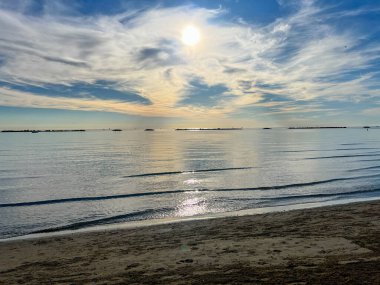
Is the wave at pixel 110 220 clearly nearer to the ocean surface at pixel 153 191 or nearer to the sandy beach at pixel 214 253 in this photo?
the ocean surface at pixel 153 191

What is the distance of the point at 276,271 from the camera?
9297 mm

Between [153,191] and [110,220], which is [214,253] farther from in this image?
[153,191]

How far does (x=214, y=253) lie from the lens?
11.4 m

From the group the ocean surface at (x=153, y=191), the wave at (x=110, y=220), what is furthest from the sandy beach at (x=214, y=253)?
the ocean surface at (x=153, y=191)

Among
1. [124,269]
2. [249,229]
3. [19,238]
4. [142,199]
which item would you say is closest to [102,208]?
[142,199]

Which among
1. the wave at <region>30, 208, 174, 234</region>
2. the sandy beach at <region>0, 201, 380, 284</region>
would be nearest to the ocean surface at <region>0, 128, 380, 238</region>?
the wave at <region>30, 208, 174, 234</region>

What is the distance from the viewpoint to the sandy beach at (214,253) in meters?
9.18

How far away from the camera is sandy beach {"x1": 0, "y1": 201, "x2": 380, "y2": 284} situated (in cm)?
918

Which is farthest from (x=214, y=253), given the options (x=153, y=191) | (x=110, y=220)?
(x=153, y=191)

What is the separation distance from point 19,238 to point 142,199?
10.1 metres

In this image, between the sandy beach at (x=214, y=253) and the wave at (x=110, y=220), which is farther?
the wave at (x=110, y=220)

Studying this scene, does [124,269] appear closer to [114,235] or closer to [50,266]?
[50,266]

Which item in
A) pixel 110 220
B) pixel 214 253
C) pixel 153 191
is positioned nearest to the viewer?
pixel 214 253

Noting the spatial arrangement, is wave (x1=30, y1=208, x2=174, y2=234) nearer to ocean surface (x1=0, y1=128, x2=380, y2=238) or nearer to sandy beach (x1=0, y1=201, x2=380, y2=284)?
ocean surface (x1=0, y1=128, x2=380, y2=238)
